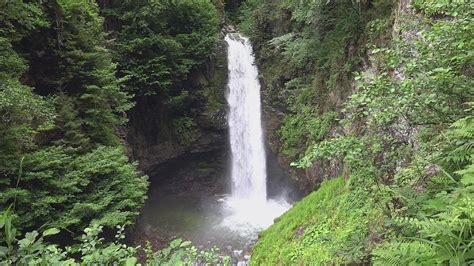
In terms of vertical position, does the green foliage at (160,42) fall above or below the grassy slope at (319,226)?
above

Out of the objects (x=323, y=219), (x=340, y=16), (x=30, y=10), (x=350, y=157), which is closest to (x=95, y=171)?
(x=30, y=10)

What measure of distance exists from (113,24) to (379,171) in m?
15.2

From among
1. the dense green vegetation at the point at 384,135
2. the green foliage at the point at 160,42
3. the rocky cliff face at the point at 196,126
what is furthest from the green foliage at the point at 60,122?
the rocky cliff face at the point at 196,126

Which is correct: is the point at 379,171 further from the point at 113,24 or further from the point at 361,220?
the point at 113,24

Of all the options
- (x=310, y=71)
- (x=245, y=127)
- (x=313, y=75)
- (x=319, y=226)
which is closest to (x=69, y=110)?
(x=319, y=226)

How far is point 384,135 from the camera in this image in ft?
13.8

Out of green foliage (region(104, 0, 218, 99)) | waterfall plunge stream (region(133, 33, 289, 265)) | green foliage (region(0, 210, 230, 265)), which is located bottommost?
waterfall plunge stream (region(133, 33, 289, 265))

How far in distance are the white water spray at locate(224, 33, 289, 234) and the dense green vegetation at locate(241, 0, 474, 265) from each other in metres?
3.17

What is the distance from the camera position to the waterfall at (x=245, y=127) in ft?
57.4

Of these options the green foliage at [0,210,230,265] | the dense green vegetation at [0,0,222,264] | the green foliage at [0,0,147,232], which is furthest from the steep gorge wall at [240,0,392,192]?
the green foliage at [0,0,147,232]

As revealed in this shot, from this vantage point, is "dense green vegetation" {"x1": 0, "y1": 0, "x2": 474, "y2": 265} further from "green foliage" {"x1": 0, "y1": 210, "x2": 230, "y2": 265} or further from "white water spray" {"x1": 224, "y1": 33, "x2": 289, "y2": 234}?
"white water spray" {"x1": 224, "y1": 33, "x2": 289, "y2": 234}

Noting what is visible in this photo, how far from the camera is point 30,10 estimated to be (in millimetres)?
9414

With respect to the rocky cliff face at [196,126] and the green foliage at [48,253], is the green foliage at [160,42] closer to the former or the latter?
the rocky cliff face at [196,126]

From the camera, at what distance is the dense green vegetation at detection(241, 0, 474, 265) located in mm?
2638
